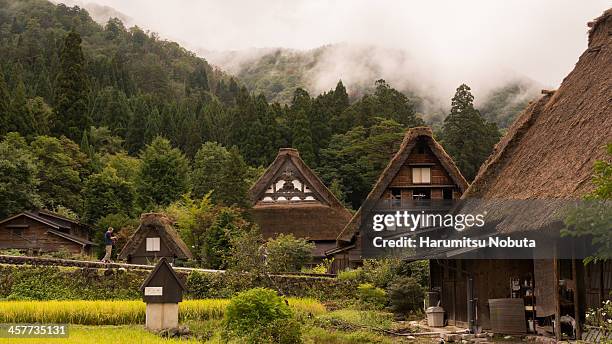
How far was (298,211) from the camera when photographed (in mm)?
36906

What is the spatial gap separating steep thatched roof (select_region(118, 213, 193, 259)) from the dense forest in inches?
101

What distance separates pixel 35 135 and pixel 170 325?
4214 centimetres

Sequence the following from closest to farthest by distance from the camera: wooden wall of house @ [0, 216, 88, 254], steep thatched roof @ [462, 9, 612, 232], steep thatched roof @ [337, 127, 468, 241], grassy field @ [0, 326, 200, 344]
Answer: grassy field @ [0, 326, 200, 344]
steep thatched roof @ [462, 9, 612, 232]
steep thatched roof @ [337, 127, 468, 241]
wooden wall of house @ [0, 216, 88, 254]

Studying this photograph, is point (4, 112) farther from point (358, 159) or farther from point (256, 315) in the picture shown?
point (256, 315)

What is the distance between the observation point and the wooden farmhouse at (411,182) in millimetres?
28391

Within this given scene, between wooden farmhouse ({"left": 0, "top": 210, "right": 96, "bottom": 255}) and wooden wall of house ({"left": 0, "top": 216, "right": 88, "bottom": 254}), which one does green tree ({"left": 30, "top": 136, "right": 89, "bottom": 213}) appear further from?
wooden wall of house ({"left": 0, "top": 216, "right": 88, "bottom": 254})

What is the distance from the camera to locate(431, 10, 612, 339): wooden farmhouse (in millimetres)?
13750

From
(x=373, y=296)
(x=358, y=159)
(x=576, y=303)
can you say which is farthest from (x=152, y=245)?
(x=358, y=159)

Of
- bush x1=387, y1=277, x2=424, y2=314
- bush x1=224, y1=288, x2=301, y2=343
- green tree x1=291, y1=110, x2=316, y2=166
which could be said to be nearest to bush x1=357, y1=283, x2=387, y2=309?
bush x1=387, y1=277, x2=424, y2=314

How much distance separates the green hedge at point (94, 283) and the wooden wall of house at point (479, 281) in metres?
5.08

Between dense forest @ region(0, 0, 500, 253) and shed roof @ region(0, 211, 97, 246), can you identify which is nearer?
shed roof @ region(0, 211, 97, 246)

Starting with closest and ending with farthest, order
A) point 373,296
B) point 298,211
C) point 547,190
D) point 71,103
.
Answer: point 547,190, point 373,296, point 298,211, point 71,103

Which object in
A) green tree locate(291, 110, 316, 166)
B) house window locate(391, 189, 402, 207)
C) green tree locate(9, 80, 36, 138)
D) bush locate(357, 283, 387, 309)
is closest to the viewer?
bush locate(357, 283, 387, 309)

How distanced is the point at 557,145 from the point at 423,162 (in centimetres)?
1308
